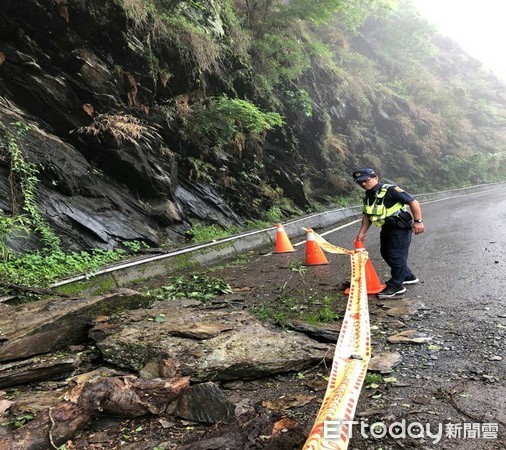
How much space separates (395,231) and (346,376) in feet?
10.4

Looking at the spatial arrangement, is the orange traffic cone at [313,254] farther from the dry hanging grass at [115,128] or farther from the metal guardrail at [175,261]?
the dry hanging grass at [115,128]

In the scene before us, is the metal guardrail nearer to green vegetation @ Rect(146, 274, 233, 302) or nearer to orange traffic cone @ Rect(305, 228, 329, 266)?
green vegetation @ Rect(146, 274, 233, 302)

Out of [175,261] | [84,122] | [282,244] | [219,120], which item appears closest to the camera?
[175,261]

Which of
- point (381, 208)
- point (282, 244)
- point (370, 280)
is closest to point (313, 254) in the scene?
point (282, 244)

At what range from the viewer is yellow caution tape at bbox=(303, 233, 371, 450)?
1955mm

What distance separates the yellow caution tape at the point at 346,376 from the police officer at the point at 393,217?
1164mm

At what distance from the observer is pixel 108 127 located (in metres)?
8.60

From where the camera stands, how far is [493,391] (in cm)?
274

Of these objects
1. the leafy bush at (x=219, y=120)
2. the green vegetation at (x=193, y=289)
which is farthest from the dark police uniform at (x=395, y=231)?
the leafy bush at (x=219, y=120)

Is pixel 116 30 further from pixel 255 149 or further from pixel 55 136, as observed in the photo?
pixel 255 149

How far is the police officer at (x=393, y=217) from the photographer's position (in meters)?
5.20

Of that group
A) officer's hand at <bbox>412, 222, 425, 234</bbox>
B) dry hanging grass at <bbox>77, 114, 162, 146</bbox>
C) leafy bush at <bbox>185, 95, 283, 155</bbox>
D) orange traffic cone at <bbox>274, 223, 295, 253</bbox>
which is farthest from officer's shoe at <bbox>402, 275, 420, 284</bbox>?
leafy bush at <bbox>185, 95, 283, 155</bbox>

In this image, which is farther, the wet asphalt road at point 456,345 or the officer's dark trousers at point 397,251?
the officer's dark trousers at point 397,251

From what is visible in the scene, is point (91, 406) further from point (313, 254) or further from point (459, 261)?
point (459, 261)
